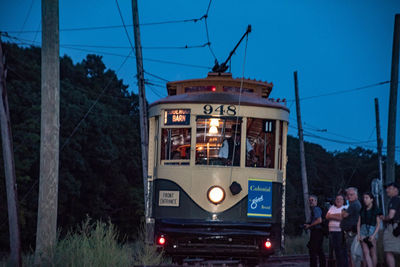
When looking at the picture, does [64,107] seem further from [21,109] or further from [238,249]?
[238,249]

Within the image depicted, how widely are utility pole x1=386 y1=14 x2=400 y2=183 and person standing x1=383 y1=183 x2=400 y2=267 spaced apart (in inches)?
287

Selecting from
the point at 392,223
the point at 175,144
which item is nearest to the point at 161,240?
the point at 175,144

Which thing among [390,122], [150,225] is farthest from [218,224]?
[390,122]

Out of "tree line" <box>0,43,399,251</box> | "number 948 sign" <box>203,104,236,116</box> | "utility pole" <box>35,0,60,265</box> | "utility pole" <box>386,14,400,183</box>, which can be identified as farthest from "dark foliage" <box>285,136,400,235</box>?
"utility pole" <box>35,0,60,265</box>

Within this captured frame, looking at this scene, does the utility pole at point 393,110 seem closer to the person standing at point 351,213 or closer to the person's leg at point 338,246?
the person's leg at point 338,246

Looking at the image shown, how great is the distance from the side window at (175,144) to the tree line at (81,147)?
15910 millimetres

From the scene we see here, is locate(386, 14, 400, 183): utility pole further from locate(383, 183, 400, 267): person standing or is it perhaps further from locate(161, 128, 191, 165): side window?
locate(161, 128, 191, 165): side window

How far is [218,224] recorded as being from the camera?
400 inches

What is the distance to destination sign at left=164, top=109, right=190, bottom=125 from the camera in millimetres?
10664

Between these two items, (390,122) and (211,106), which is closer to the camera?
(211,106)

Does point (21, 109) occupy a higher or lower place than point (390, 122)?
higher

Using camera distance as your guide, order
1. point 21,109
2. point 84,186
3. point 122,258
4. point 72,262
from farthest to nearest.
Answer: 1. point 84,186
2. point 21,109
3. point 122,258
4. point 72,262

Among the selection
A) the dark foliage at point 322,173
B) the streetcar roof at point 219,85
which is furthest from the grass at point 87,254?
the dark foliage at point 322,173

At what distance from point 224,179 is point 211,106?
4.32 ft
